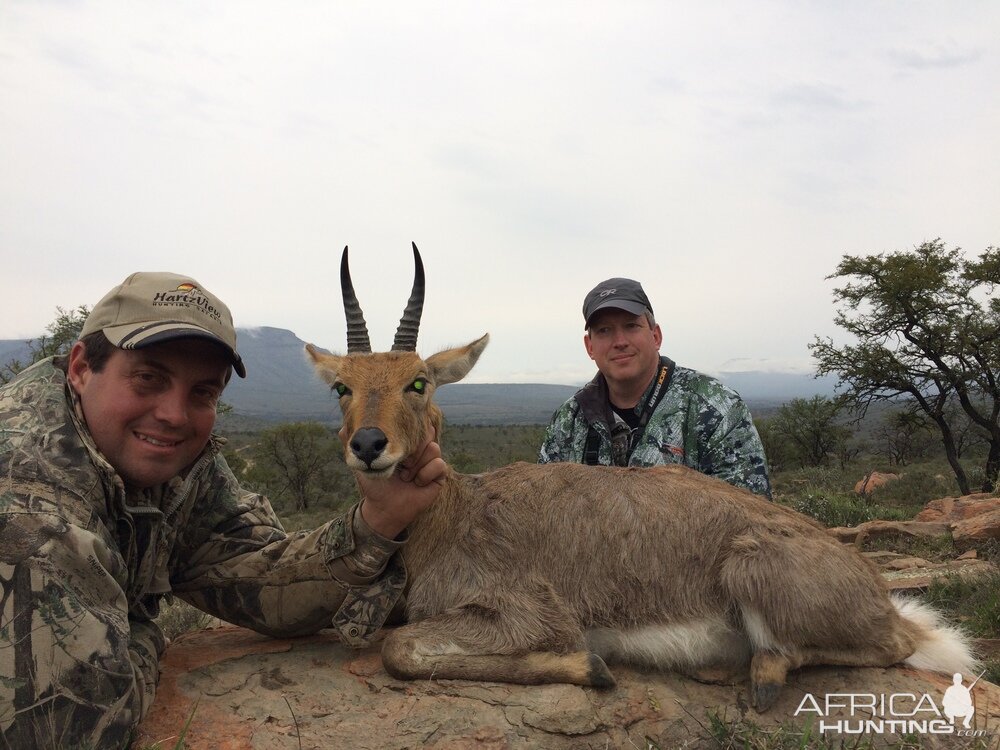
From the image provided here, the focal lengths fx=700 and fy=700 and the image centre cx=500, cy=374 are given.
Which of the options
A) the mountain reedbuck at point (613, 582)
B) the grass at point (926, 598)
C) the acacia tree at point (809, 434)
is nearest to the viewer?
the grass at point (926, 598)

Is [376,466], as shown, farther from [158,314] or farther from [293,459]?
[293,459]

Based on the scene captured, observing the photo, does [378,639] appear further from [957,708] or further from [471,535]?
[957,708]

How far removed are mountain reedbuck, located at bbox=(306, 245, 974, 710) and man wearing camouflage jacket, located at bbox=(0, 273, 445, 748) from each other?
0.48 meters

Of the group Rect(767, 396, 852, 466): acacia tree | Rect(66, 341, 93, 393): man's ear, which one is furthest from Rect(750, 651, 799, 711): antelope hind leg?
Rect(767, 396, 852, 466): acacia tree

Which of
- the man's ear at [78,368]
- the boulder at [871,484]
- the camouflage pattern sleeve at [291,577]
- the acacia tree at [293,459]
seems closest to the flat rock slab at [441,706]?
the camouflage pattern sleeve at [291,577]

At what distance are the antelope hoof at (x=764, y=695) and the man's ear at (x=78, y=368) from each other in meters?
4.96

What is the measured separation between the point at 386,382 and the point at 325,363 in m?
0.98

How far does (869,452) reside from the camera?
48250 millimetres

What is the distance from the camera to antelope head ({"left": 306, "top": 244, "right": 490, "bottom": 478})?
4.77 metres

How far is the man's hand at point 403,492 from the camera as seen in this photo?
5.05 meters

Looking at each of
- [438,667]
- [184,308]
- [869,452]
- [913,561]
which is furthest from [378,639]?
[869,452]

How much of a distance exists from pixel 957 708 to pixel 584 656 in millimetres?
2609

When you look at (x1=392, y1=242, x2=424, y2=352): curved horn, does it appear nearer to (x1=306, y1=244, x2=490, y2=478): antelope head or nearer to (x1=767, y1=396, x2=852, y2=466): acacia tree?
(x1=306, y1=244, x2=490, y2=478): antelope head

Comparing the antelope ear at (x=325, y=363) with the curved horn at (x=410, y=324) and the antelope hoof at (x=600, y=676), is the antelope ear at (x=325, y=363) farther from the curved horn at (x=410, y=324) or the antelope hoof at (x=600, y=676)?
the antelope hoof at (x=600, y=676)
